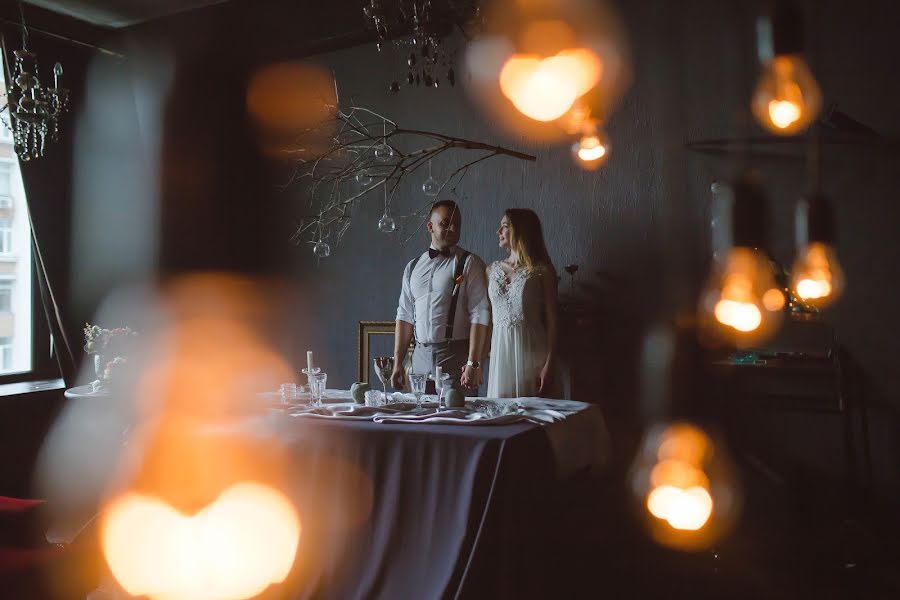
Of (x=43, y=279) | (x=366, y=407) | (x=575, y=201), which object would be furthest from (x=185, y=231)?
(x=366, y=407)

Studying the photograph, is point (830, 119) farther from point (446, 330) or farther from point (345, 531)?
point (345, 531)

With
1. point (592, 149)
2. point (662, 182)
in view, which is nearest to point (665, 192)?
point (662, 182)

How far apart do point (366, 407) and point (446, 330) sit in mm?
1268

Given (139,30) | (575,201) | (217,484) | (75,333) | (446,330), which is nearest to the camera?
(217,484)

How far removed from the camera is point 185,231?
576 centimetres

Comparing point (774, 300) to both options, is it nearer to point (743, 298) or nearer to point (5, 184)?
point (743, 298)

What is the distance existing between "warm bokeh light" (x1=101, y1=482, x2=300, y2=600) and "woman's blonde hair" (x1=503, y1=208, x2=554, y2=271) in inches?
76.8

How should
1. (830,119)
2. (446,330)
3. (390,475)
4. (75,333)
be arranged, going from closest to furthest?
(390,475) < (830,119) < (446,330) < (75,333)

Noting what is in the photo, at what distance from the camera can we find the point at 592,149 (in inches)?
181

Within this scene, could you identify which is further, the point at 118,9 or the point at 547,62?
the point at 118,9

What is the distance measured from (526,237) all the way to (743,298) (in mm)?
2291

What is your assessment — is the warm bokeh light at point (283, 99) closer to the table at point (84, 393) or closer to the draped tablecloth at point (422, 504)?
the table at point (84, 393)

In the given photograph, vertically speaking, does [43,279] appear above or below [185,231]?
below

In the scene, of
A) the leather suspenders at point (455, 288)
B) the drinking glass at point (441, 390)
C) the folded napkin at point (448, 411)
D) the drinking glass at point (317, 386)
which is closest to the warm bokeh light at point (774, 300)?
the folded napkin at point (448, 411)
